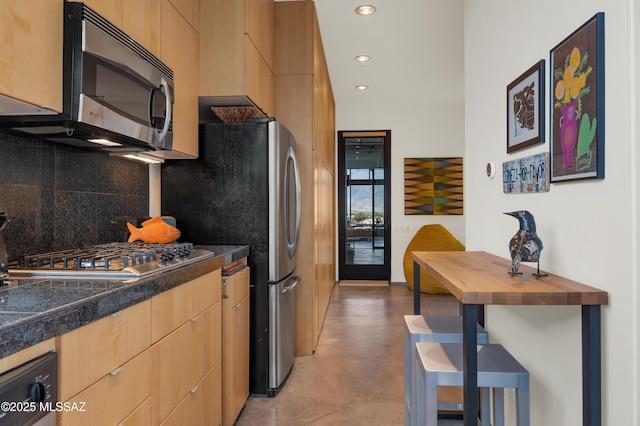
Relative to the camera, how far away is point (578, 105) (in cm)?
138

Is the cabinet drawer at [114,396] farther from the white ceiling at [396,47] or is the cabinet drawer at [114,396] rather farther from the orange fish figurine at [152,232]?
the white ceiling at [396,47]

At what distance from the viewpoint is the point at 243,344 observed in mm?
2387

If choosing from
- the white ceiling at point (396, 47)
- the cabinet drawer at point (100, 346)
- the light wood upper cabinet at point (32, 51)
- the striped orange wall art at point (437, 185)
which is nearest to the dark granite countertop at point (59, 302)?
the cabinet drawer at point (100, 346)

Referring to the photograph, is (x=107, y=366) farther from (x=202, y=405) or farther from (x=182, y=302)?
(x=202, y=405)

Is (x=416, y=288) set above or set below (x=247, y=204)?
below

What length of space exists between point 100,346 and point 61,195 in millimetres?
1007

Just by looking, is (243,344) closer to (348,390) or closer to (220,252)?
(220,252)

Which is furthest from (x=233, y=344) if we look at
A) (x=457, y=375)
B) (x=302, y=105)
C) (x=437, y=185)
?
(x=437, y=185)

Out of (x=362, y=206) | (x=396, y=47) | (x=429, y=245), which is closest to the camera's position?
(x=396, y=47)

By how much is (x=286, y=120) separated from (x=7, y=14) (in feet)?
7.52

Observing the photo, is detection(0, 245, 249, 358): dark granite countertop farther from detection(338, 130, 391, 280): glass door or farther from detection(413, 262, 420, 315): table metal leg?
detection(338, 130, 391, 280): glass door

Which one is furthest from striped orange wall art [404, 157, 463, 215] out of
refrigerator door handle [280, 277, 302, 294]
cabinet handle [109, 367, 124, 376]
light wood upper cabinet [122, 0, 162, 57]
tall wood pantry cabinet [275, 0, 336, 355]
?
cabinet handle [109, 367, 124, 376]

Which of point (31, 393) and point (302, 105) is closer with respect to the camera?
point (31, 393)

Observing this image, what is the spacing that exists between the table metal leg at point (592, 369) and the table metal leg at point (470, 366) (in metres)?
0.32
